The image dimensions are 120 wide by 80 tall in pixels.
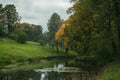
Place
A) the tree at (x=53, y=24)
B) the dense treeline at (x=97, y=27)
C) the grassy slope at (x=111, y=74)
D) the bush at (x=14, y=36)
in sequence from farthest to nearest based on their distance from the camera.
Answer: the tree at (x=53, y=24), the bush at (x=14, y=36), the dense treeline at (x=97, y=27), the grassy slope at (x=111, y=74)

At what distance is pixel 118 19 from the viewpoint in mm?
48469

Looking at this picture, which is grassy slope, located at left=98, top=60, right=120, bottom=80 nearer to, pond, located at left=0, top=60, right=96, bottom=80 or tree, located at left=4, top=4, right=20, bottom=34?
pond, located at left=0, top=60, right=96, bottom=80

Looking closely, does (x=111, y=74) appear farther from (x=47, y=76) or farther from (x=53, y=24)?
(x=53, y=24)

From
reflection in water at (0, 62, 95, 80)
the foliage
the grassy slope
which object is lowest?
reflection in water at (0, 62, 95, 80)

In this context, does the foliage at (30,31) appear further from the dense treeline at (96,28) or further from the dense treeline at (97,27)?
the dense treeline at (97,27)

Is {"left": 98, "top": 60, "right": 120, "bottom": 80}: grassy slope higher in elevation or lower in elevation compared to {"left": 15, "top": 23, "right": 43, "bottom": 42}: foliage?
lower

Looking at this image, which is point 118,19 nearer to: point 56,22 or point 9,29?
point 9,29

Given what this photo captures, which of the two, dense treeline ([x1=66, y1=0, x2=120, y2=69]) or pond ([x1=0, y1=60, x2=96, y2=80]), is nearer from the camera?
pond ([x1=0, y1=60, x2=96, y2=80])

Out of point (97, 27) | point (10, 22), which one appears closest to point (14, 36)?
point (10, 22)

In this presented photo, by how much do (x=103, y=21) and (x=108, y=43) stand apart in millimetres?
5013

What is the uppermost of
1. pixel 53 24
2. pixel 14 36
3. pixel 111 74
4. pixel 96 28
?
pixel 53 24

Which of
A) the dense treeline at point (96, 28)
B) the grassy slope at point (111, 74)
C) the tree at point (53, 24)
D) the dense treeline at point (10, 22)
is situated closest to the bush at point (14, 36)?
the dense treeline at point (10, 22)

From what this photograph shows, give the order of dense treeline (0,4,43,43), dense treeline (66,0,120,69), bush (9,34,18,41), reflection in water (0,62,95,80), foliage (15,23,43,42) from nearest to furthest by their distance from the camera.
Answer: reflection in water (0,62,95,80) < dense treeline (66,0,120,69) < bush (9,34,18,41) < dense treeline (0,4,43,43) < foliage (15,23,43,42)

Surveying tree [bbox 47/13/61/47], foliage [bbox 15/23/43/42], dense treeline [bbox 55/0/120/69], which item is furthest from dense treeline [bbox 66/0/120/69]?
foliage [bbox 15/23/43/42]
